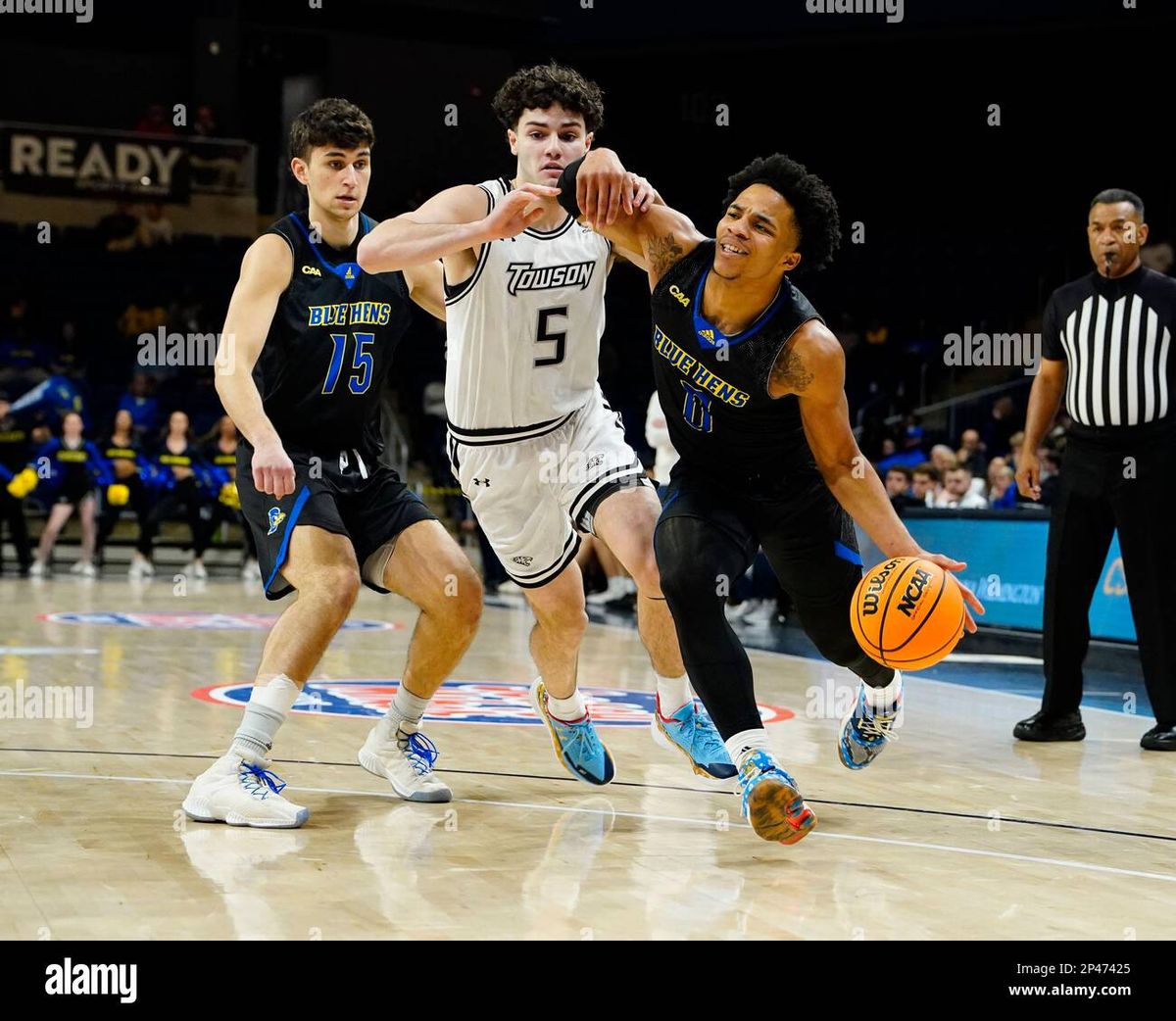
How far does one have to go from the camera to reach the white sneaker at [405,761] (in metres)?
4.49

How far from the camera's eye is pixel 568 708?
466 centimetres

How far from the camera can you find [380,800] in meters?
4.50

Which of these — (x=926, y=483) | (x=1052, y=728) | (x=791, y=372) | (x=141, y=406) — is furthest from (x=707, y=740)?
(x=141, y=406)

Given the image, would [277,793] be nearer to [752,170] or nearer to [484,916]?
[484,916]

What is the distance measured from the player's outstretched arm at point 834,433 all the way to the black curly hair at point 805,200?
218 mm

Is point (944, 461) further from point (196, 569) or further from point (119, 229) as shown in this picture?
point (119, 229)

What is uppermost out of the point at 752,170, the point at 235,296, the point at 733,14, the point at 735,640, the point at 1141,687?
the point at 733,14

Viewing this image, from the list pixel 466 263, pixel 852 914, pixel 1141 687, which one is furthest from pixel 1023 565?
pixel 852 914

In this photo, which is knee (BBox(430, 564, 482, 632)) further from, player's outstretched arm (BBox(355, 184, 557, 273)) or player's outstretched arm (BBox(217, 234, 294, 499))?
player's outstretched arm (BBox(355, 184, 557, 273))

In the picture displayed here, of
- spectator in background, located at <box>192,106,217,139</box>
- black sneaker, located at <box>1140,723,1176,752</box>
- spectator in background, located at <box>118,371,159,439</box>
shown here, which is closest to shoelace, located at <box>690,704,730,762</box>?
black sneaker, located at <box>1140,723,1176,752</box>

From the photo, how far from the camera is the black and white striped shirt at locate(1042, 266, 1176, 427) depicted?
19.8 ft

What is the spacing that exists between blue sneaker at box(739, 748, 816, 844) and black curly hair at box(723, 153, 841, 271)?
136 centimetres

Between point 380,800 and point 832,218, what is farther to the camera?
point 380,800
